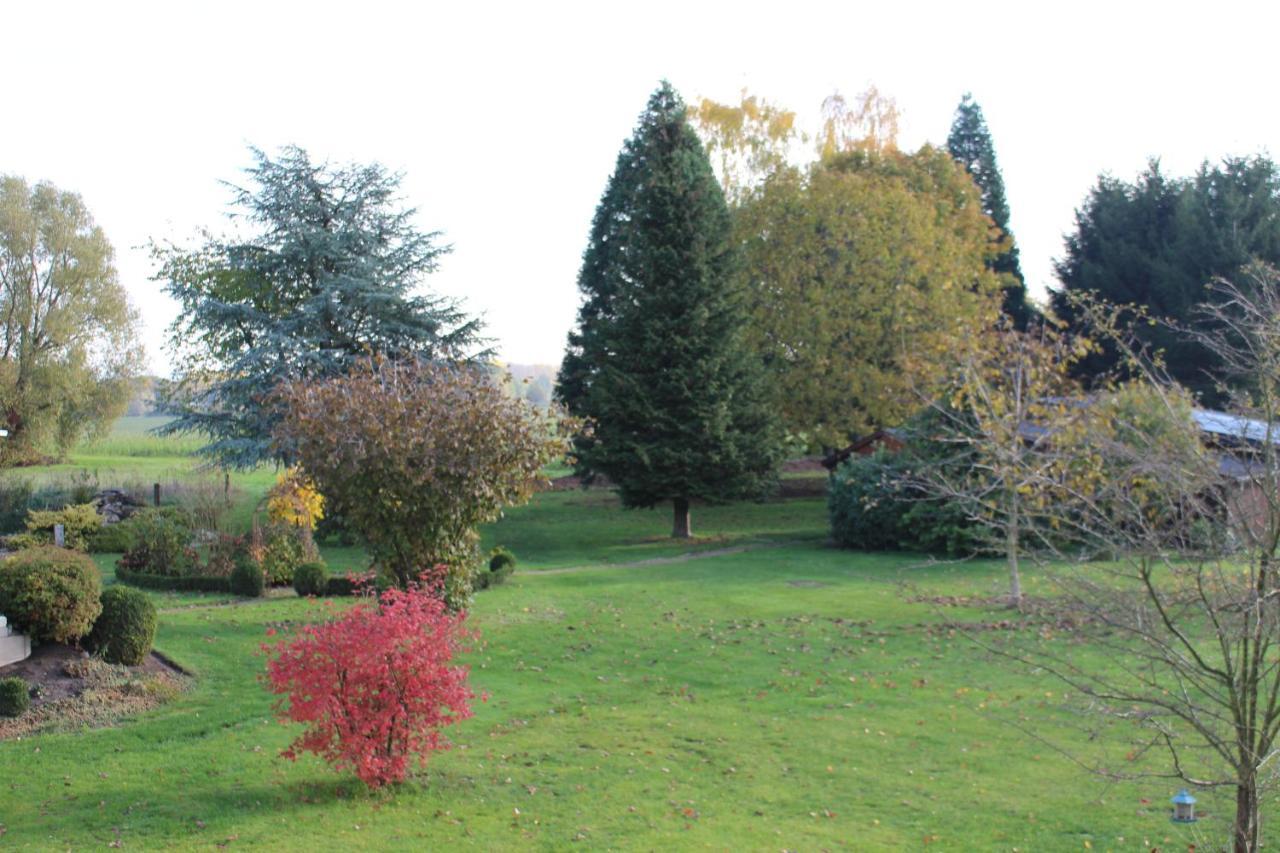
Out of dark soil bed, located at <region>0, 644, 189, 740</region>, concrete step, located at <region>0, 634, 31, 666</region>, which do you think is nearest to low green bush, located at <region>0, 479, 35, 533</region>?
concrete step, located at <region>0, 634, 31, 666</region>

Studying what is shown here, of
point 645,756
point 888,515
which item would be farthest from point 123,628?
point 888,515

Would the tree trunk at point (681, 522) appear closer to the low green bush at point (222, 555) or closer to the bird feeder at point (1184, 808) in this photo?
the low green bush at point (222, 555)

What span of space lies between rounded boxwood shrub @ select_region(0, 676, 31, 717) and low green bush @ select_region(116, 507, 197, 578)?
31.6 ft

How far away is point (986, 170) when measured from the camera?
5191 cm

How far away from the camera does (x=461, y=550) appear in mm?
16234

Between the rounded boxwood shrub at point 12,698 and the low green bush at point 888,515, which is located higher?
the low green bush at point 888,515

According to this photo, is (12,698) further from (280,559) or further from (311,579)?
(280,559)

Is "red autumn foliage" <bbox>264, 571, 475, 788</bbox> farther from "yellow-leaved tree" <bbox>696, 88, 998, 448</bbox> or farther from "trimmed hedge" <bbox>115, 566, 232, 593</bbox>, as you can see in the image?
"yellow-leaved tree" <bbox>696, 88, 998, 448</bbox>

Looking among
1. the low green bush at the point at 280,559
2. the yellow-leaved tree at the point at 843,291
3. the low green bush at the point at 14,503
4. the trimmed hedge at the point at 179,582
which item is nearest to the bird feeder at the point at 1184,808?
the low green bush at the point at 280,559

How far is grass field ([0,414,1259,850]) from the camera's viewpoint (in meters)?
8.35

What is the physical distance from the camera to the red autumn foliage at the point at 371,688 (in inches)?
345

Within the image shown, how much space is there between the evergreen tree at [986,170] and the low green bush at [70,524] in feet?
128

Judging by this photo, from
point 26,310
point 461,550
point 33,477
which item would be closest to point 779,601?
point 461,550

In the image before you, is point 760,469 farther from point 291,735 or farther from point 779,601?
point 291,735
